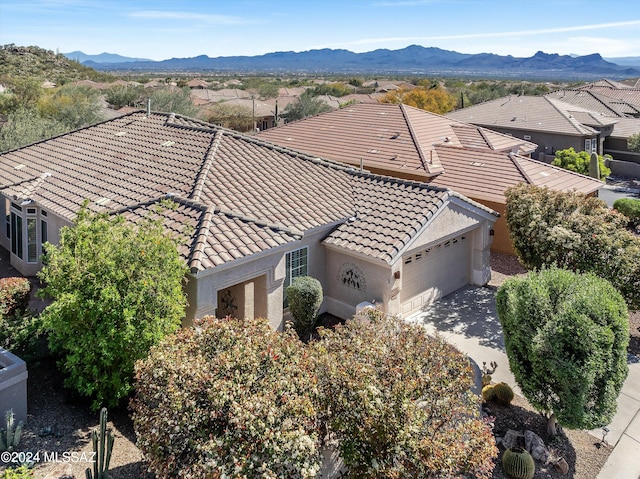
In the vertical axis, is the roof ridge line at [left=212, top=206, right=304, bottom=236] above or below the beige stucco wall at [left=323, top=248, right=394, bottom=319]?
above

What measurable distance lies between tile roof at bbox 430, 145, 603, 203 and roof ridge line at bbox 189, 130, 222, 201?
1142cm

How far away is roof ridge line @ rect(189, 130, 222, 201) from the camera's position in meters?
15.5

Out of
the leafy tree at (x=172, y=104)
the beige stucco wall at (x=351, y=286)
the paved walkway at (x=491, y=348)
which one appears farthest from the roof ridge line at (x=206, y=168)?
the leafy tree at (x=172, y=104)

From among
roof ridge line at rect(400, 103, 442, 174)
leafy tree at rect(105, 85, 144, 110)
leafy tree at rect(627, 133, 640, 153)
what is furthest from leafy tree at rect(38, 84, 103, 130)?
leafy tree at rect(627, 133, 640, 153)

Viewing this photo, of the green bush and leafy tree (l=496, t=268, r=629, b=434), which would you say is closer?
leafy tree (l=496, t=268, r=629, b=434)

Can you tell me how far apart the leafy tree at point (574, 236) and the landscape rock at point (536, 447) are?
4.66 metres

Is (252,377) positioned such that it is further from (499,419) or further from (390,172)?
(390,172)

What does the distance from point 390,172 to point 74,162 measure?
49.2 ft

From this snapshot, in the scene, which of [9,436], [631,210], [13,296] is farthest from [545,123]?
[9,436]

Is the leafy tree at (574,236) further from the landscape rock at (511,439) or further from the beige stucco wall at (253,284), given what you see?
the beige stucco wall at (253,284)

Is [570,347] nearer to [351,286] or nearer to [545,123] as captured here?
[351,286]

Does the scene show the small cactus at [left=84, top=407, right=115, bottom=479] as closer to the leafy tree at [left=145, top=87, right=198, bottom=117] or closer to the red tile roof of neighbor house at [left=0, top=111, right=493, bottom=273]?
the red tile roof of neighbor house at [left=0, top=111, right=493, bottom=273]

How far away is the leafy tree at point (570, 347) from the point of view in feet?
32.0

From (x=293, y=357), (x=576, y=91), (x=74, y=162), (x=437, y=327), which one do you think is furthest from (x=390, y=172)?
(x=576, y=91)
